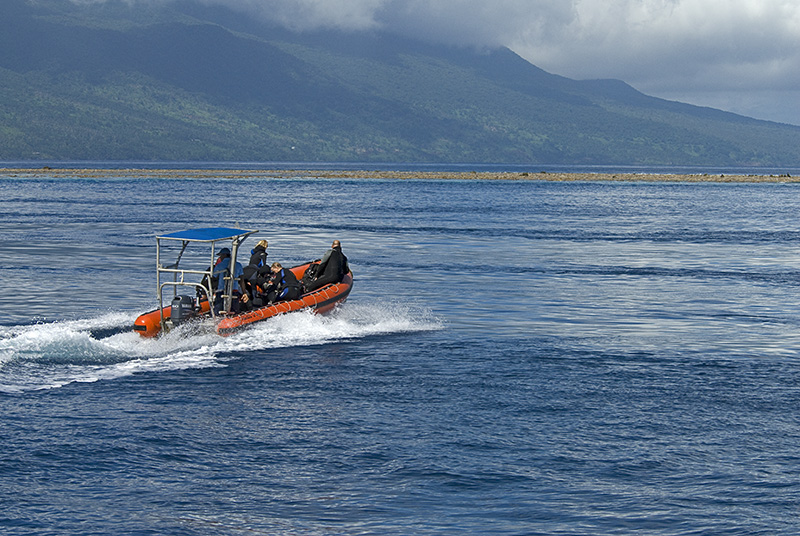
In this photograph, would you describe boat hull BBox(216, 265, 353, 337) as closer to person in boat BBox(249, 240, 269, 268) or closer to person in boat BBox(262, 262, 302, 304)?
person in boat BBox(262, 262, 302, 304)

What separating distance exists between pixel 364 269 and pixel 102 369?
18057mm

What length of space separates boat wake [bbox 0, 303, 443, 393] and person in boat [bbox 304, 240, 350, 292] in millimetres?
1104

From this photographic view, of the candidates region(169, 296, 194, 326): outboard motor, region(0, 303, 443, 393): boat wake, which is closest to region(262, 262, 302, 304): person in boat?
region(0, 303, 443, 393): boat wake

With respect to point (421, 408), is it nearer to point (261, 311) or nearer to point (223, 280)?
point (261, 311)

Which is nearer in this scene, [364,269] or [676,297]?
[676,297]

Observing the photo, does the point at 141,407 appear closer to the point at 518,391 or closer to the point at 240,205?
the point at 518,391

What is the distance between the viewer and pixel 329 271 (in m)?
25.6

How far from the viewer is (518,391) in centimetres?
1778

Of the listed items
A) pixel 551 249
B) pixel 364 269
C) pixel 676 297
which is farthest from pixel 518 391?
pixel 551 249

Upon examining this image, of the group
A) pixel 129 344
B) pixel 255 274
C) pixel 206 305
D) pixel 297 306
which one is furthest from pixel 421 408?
pixel 206 305

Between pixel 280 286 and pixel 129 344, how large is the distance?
4.48 metres

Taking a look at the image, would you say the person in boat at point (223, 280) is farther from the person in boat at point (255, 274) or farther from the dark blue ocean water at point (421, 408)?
the dark blue ocean water at point (421, 408)

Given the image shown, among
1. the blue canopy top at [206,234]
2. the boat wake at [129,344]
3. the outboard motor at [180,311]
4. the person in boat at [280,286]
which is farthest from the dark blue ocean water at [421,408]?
the blue canopy top at [206,234]

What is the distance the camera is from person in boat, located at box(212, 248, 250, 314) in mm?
22156
